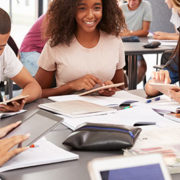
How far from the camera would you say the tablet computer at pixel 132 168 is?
1.38 feet

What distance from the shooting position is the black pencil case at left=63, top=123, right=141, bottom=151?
1085 mm

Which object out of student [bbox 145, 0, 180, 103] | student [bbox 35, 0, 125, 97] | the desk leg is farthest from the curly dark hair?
the desk leg

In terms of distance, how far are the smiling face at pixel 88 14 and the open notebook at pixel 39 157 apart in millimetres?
1158

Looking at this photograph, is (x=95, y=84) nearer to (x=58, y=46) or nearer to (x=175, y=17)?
(x=58, y=46)

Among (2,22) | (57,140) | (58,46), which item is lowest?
(57,140)

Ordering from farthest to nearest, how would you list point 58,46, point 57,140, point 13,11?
point 13,11
point 58,46
point 57,140

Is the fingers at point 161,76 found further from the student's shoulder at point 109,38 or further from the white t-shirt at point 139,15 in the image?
the white t-shirt at point 139,15

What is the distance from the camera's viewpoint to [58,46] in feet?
7.28

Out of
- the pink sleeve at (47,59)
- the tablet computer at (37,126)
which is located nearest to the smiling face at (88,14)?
the pink sleeve at (47,59)

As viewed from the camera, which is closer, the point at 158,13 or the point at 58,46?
the point at 58,46

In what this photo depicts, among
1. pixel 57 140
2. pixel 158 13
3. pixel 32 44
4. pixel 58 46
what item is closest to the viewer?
pixel 57 140

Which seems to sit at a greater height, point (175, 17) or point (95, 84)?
point (175, 17)

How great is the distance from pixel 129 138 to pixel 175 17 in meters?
3.58

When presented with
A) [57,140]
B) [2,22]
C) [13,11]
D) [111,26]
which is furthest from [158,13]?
[57,140]
